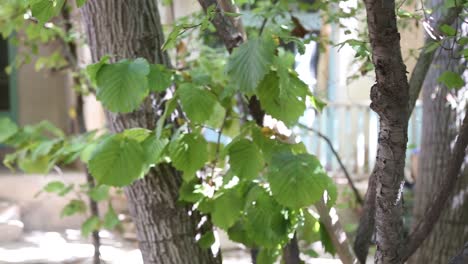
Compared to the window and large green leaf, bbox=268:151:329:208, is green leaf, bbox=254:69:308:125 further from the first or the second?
the window

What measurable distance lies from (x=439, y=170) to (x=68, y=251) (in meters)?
4.42

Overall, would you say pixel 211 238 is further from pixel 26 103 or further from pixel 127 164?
pixel 26 103

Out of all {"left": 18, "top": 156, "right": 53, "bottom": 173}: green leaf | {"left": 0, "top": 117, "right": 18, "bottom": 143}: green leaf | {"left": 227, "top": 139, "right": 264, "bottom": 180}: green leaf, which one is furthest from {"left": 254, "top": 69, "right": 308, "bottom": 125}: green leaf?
{"left": 18, "top": 156, "right": 53, "bottom": 173}: green leaf

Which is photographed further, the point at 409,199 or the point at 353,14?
the point at 409,199

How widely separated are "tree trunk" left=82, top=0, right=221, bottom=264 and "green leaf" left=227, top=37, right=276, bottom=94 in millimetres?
788

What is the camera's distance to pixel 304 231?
259cm

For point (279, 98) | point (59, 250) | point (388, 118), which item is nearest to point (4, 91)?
point (59, 250)

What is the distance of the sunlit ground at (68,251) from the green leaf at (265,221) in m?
3.49

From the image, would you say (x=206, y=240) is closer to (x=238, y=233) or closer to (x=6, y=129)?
(x=238, y=233)

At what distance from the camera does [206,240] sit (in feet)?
8.47

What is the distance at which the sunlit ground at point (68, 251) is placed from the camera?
625 centimetres

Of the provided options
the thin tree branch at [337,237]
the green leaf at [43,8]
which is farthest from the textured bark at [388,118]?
the green leaf at [43,8]

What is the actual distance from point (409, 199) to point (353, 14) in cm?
448

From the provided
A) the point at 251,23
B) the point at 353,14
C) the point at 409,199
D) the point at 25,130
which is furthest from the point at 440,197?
the point at 409,199
